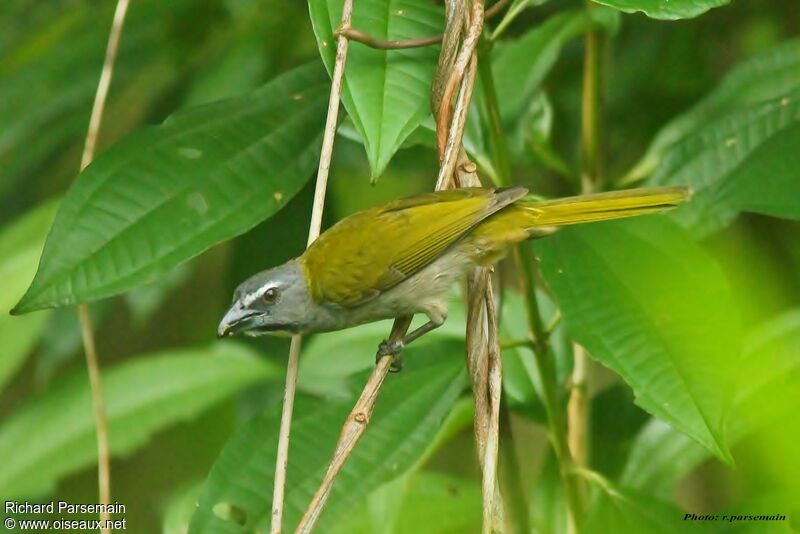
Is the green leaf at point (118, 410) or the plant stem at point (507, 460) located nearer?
the plant stem at point (507, 460)

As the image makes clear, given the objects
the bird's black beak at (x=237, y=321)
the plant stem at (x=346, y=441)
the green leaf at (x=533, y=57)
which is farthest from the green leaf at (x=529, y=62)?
the plant stem at (x=346, y=441)

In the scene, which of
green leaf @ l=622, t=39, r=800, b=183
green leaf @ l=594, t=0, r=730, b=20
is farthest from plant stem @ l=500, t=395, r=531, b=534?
green leaf @ l=622, t=39, r=800, b=183

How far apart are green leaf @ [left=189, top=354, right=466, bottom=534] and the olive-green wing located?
0.63 feet

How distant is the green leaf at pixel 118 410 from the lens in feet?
7.46

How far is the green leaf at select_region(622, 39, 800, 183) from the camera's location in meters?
2.37

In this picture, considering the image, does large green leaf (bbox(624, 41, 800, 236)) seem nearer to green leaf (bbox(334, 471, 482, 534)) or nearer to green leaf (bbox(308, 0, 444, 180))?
green leaf (bbox(308, 0, 444, 180))

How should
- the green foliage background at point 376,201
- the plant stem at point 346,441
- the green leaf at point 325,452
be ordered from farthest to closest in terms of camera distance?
the green leaf at point 325,452 < the green foliage background at point 376,201 < the plant stem at point 346,441

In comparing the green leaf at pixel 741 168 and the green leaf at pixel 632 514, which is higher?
the green leaf at pixel 741 168

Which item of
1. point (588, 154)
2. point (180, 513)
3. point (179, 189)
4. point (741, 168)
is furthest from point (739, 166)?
point (180, 513)

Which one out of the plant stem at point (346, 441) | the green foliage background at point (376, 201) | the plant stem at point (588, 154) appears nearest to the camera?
the plant stem at point (346, 441)

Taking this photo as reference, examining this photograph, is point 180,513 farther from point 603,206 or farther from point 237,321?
Answer: point 603,206

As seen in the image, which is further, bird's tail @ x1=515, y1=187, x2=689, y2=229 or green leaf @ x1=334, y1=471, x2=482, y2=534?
green leaf @ x1=334, y1=471, x2=482, y2=534

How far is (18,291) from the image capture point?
225 cm

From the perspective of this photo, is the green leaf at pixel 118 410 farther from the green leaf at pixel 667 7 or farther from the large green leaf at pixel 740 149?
the green leaf at pixel 667 7
